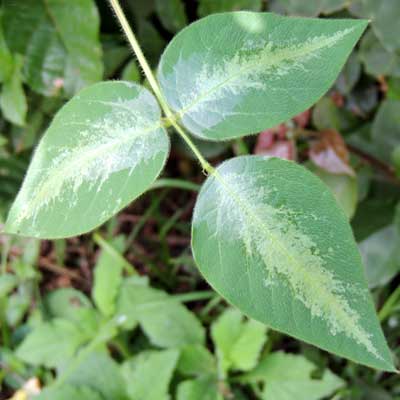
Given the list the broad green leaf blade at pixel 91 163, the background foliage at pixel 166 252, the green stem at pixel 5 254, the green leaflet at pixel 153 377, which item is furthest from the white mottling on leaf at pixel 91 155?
the green stem at pixel 5 254

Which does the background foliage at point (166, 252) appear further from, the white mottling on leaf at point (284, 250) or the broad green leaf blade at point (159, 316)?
the white mottling on leaf at point (284, 250)

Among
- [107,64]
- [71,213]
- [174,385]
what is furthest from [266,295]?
[107,64]

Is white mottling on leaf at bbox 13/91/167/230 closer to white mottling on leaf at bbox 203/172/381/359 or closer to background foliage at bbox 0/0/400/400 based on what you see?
white mottling on leaf at bbox 203/172/381/359

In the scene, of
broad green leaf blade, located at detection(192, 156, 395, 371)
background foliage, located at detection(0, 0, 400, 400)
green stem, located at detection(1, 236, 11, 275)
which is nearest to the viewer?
broad green leaf blade, located at detection(192, 156, 395, 371)

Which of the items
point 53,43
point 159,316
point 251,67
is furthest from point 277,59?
point 159,316

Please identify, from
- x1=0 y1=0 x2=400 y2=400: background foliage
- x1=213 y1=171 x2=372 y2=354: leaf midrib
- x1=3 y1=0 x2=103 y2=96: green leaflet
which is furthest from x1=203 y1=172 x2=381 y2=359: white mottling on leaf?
x1=3 y1=0 x2=103 y2=96: green leaflet

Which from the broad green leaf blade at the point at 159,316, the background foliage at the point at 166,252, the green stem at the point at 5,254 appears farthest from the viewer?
the green stem at the point at 5,254
